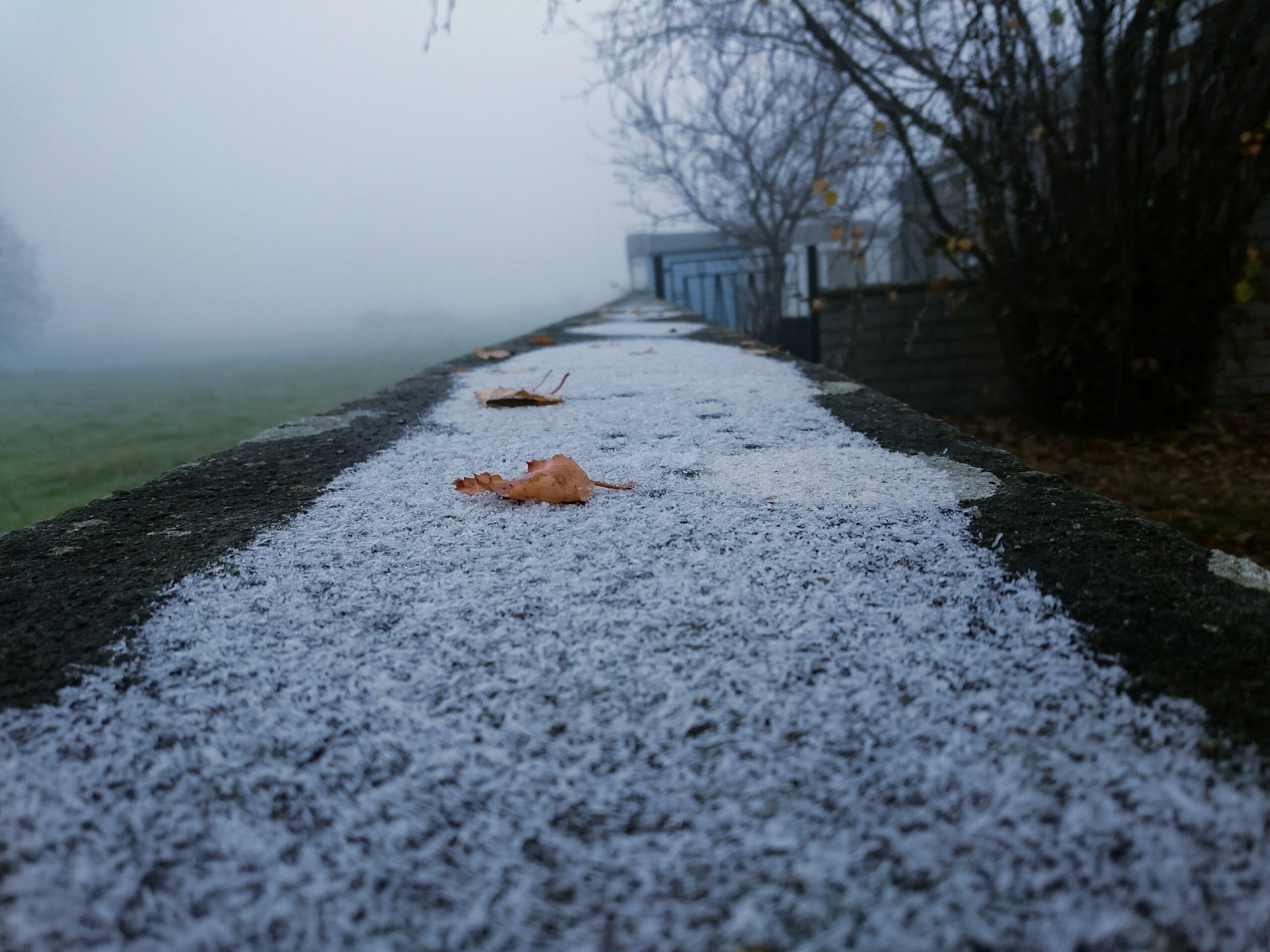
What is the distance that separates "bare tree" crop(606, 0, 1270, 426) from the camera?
342 centimetres

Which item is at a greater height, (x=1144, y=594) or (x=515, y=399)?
(x=515, y=399)

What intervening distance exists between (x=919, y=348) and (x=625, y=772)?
211 inches

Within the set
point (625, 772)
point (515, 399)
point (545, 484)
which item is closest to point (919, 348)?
point (515, 399)

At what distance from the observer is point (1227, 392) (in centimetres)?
504

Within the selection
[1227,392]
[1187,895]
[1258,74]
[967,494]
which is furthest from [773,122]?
[1187,895]

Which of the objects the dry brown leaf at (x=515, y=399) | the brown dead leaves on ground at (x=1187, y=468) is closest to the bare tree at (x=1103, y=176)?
the brown dead leaves on ground at (x=1187, y=468)

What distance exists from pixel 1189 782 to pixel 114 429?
15.1 m

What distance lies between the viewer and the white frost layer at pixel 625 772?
1.22ft

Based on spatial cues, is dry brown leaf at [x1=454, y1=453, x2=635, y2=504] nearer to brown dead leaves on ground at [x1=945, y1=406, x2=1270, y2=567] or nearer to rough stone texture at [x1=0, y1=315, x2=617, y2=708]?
rough stone texture at [x1=0, y1=315, x2=617, y2=708]

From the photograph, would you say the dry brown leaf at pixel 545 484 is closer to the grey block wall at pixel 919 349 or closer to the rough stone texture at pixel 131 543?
the rough stone texture at pixel 131 543

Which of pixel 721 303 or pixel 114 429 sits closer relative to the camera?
pixel 721 303

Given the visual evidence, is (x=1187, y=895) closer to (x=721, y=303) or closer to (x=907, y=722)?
(x=907, y=722)

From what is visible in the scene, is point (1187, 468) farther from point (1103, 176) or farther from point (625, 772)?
point (625, 772)

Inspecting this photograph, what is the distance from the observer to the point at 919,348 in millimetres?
5344
